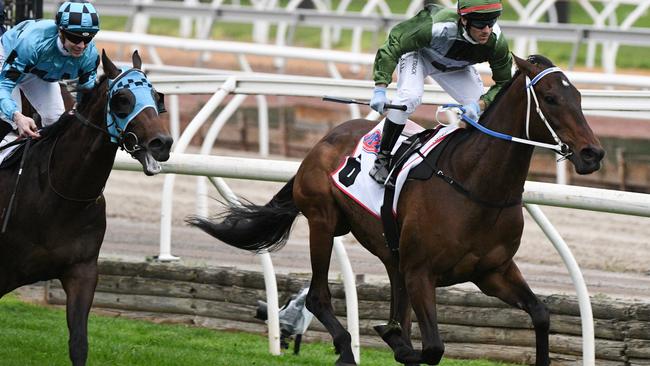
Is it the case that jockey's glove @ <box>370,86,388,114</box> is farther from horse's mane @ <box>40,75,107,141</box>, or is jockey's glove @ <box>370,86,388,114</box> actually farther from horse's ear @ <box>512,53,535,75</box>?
horse's mane @ <box>40,75,107,141</box>

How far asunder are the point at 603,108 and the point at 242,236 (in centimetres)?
188

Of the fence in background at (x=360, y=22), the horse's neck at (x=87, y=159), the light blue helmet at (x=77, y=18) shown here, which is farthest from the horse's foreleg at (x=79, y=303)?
the fence in background at (x=360, y=22)

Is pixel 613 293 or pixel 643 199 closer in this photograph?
pixel 643 199

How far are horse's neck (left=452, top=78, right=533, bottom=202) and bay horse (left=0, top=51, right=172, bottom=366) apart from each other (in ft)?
4.30

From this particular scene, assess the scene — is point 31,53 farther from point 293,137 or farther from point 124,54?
point 124,54

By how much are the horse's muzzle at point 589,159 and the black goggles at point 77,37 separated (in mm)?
2065

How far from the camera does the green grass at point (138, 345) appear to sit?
6.21 m

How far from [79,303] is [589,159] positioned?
2129mm

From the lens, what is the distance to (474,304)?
6.70 metres

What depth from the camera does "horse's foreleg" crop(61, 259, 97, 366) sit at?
5.41 meters

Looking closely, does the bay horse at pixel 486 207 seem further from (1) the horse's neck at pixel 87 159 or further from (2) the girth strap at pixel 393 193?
(1) the horse's neck at pixel 87 159

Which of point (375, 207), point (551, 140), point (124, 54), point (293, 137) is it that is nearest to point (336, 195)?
point (375, 207)

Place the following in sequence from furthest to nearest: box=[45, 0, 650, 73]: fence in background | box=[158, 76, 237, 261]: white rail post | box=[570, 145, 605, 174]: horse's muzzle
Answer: box=[45, 0, 650, 73]: fence in background < box=[158, 76, 237, 261]: white rail post < box=[570, 145, 605, 174]: horse's muzzle

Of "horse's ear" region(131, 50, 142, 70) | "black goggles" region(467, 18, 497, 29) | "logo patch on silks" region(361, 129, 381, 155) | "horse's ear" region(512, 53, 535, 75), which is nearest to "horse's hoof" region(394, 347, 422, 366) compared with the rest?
"logo patch on silks" region(361, 129, 381, 155)
